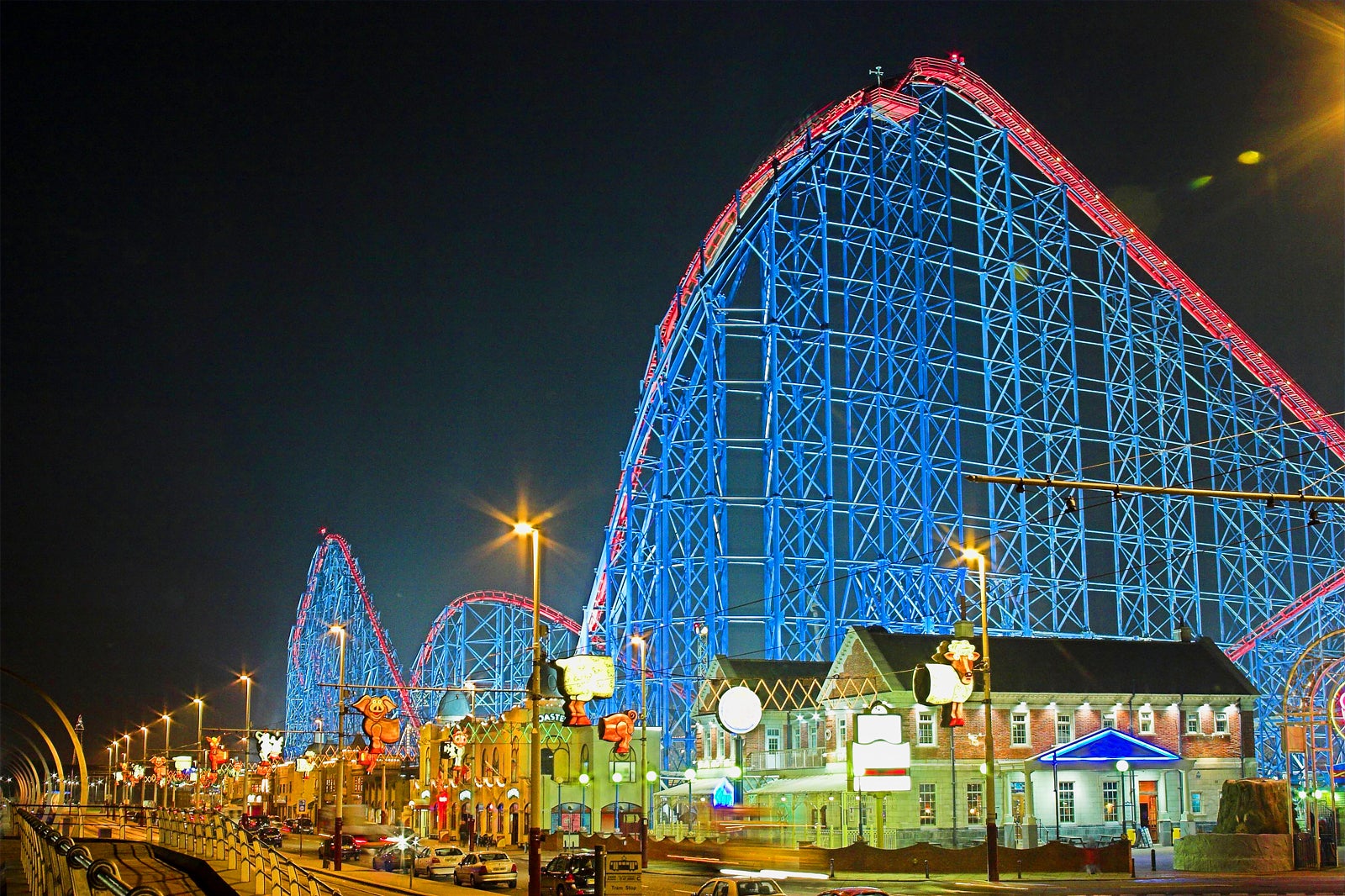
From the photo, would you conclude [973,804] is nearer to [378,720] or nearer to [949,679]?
[949,679]

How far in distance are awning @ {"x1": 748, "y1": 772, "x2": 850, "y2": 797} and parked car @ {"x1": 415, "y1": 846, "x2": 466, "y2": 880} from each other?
34.2 ft

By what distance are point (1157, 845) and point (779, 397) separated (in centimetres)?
1655

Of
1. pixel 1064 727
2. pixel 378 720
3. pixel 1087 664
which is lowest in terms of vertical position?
pixel 1064 727

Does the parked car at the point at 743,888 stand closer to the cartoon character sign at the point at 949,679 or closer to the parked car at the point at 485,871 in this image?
the cartoon character sign at the point at 949,679

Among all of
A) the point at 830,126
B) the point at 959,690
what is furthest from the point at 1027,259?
the point at 959,690

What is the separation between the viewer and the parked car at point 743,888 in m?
18.4

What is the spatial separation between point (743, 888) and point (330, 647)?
64.5m

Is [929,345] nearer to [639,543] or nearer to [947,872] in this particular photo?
[639,543]

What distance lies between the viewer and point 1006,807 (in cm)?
3856

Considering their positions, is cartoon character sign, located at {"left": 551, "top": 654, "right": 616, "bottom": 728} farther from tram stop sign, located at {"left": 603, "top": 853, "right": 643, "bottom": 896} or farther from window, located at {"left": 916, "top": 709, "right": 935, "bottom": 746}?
window, located at {"left": 916, "top": 709, "right": 935, "bottom": 746}

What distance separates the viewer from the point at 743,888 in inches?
730

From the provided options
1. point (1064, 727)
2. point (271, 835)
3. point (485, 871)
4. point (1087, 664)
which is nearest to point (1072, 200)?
point (1087, 664)

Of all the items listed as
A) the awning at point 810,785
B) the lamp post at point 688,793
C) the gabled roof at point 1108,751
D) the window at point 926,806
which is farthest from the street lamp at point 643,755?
the gabled roof at point 1108,751

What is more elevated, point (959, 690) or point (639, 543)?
point (639, 543)
